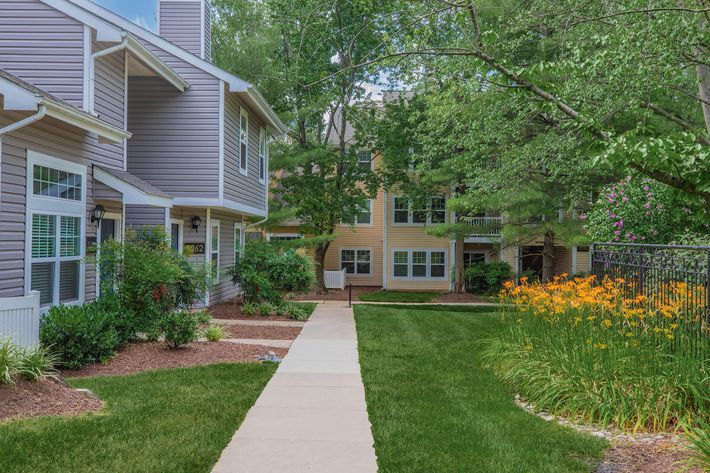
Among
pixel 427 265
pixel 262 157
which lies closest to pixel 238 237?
pixel 262 157

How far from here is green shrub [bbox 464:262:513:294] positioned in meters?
23.9

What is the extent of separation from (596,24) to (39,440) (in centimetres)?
1012

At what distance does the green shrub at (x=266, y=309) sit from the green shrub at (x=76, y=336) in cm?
629

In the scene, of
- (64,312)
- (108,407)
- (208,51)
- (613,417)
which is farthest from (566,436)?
(208,51)

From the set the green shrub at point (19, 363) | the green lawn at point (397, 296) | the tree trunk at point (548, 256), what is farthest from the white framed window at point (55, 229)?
the tree trunk at point (548, 256)

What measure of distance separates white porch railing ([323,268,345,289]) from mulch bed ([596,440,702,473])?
21.8 m

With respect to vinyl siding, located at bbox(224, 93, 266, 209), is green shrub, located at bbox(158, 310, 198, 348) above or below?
below

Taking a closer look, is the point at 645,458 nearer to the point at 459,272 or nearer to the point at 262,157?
the point at 262,157

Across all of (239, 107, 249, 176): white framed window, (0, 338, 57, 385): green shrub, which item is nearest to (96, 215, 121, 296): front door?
(0, 338, 57, 385): green shrub

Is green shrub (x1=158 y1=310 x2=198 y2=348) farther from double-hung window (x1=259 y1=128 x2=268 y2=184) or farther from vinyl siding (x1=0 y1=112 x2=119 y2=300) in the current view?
double-hung window (x1=259 y1=128 x2=268 y2=184)

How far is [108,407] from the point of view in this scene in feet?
17.9

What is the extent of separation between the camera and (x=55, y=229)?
8.33 m

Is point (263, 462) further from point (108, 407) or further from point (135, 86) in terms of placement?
point (135, 86)

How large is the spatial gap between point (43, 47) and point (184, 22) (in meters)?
6.76
